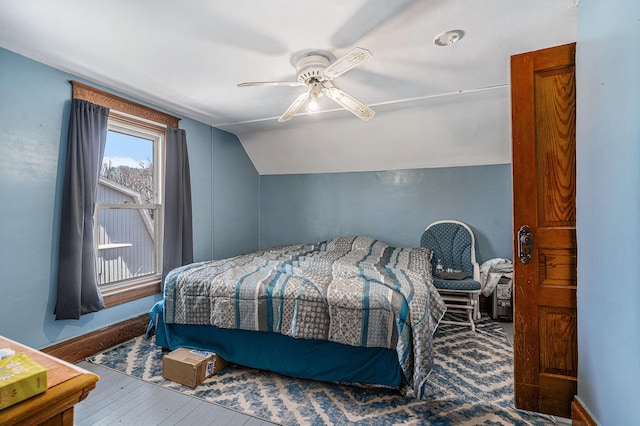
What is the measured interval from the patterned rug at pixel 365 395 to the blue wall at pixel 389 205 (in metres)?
1.67

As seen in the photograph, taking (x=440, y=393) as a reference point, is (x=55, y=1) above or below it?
above

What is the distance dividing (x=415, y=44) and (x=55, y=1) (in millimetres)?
A: 2147

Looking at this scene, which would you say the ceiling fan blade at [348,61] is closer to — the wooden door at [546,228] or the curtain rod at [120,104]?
the wooden door at [546,228]

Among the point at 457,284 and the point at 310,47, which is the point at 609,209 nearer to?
the point at 310,47

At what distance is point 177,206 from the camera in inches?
132

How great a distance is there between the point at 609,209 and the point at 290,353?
1.99 metres

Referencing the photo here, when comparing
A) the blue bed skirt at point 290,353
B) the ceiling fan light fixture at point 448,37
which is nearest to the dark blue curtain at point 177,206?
the blue bed skirt at point 290,353

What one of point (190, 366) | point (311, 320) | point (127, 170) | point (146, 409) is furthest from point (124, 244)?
point (311, 320)

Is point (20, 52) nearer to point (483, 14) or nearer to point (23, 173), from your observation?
point (23, 173)

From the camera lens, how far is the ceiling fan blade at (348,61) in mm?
1741

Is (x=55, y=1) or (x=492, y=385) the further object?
(x=492, y=385)

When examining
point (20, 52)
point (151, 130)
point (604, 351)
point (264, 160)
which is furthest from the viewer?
point (264, 160)

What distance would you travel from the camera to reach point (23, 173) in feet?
7.37

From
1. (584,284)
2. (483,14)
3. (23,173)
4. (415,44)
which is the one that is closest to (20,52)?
(23,173)
